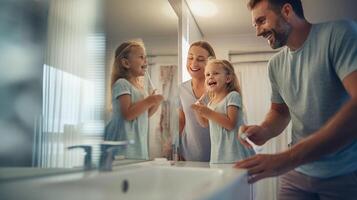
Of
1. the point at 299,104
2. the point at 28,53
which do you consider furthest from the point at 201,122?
the point at 28,53

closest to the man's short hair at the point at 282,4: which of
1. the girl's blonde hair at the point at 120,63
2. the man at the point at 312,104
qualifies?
the man at the point at 312,104

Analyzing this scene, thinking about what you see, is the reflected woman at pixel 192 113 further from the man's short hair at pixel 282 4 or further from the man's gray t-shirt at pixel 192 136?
the man's short hair at pixel 282 4

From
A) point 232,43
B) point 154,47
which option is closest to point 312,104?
point 154,47

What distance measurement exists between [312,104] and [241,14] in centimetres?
94

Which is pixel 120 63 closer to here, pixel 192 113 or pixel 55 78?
pixel 55 78

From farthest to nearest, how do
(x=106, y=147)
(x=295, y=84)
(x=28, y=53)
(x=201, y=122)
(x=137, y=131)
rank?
(x=201, y=122), (x=295, y=84), (x=137, y=131), (x=106, y=147), (x=28, y=53)

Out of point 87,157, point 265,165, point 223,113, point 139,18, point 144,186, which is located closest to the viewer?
point 87,157

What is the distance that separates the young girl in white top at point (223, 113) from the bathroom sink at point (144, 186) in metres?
0.53

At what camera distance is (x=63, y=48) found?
68 centimetres

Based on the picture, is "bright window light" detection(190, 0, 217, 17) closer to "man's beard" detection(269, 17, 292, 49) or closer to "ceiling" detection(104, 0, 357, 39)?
"ceiling" detection(104, 0, 357, 39)

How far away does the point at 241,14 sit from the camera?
1.97m

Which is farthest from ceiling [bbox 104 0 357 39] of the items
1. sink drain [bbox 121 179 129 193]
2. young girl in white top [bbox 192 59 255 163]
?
sink drain [bbox 121 179 129 193]

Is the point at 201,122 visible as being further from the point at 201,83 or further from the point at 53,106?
the point at 53,106

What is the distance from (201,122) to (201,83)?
21 cm
